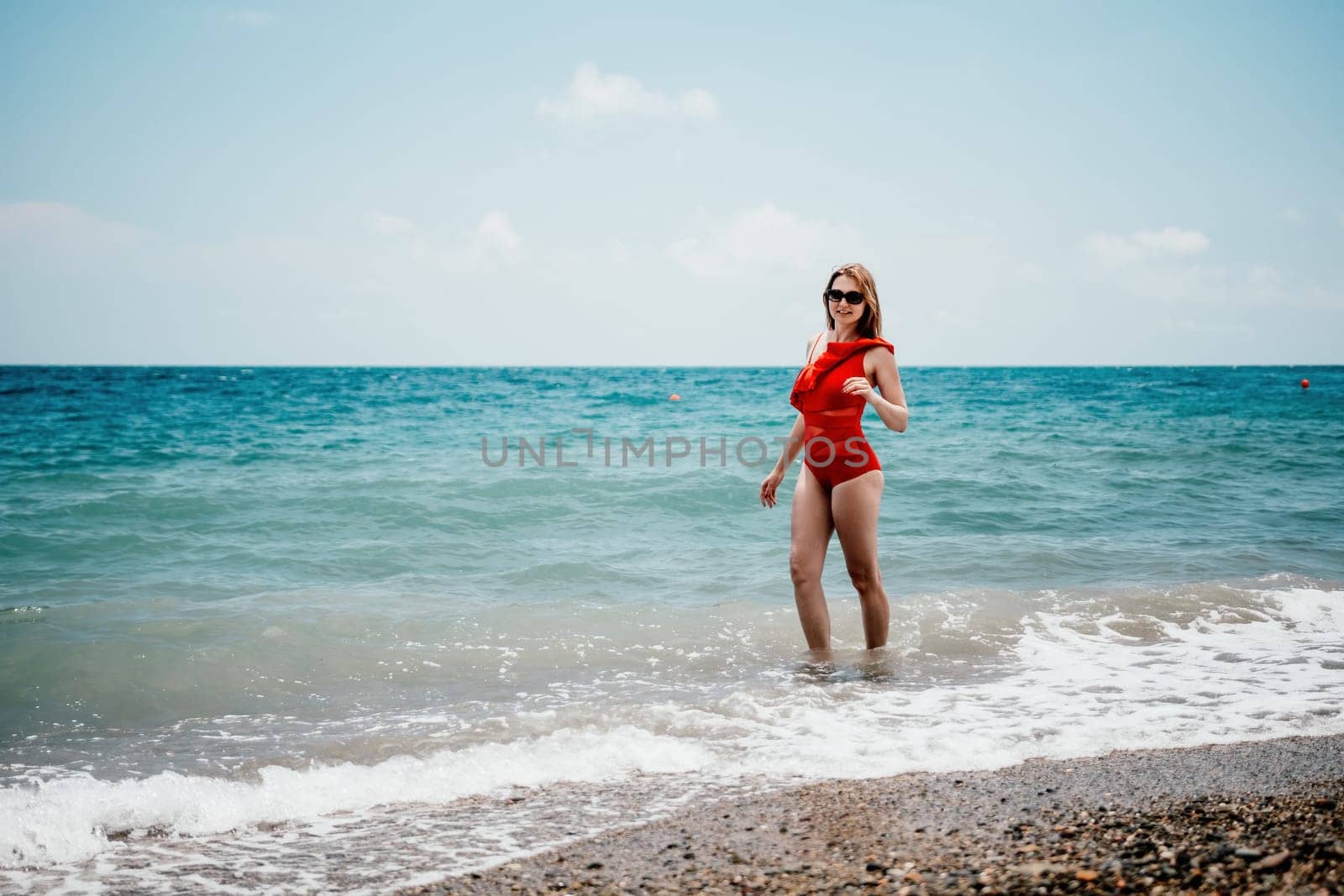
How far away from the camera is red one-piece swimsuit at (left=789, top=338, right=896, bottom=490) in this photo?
4.59 metres

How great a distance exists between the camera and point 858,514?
15.3ft

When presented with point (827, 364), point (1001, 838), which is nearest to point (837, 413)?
point (827, 364)

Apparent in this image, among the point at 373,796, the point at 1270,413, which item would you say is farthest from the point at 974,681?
the point at 1270,413

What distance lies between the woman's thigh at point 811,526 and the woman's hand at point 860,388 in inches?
22.0

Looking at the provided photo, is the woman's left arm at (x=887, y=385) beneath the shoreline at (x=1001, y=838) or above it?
above

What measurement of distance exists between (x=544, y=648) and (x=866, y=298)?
Result: 9.86ft

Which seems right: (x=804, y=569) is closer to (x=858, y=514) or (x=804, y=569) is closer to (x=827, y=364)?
(x=858, y=514)

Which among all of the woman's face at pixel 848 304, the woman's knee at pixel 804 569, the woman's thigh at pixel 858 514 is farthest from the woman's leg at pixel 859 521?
the woman's face at pixel 848 304

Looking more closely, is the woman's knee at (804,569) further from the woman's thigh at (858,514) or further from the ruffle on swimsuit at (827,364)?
the ruffle on swimsuit at (827,364)

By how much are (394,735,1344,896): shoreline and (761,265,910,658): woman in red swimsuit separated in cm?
151

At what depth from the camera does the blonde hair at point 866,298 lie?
180 inches

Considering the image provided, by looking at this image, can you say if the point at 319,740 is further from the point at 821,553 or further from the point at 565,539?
the point at 565,539

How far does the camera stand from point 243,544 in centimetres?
865
